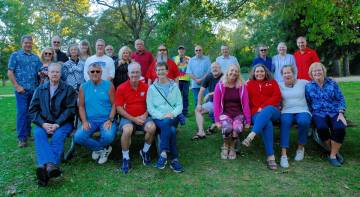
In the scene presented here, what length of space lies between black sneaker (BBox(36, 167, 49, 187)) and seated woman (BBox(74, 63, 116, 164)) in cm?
87

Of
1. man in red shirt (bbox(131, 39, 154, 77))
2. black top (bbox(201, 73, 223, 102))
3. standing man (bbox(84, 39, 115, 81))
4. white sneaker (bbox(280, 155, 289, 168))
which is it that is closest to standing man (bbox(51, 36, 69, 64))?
standing man (bbox(84, 39, 115, 81))

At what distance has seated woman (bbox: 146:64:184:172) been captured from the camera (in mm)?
5191

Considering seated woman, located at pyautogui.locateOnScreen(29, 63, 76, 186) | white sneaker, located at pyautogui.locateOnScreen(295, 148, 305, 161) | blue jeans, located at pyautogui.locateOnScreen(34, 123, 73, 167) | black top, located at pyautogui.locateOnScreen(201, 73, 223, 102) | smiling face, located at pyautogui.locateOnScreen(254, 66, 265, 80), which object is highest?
smiling face, located at pyautogui.locateOnScreen(254, 66, 265, 80)

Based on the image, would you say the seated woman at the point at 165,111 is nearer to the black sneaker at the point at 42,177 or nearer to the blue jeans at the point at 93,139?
the blue jeans at the point at 93,139

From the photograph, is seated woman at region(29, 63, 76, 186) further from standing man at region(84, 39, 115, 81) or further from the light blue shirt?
the light blue shirt

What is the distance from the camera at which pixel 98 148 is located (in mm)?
5324

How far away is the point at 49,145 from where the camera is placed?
15.6 feet

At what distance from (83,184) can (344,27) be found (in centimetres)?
590

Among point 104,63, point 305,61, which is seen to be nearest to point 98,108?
point 104,63

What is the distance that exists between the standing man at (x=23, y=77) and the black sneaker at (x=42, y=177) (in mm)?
2252

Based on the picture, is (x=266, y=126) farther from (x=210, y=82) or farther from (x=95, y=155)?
(x=95, y=155)

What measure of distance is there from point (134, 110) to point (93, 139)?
794 millimetres

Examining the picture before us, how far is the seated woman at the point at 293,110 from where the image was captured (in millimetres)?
5500

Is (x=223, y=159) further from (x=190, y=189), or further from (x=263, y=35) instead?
(x=263, y=35)
